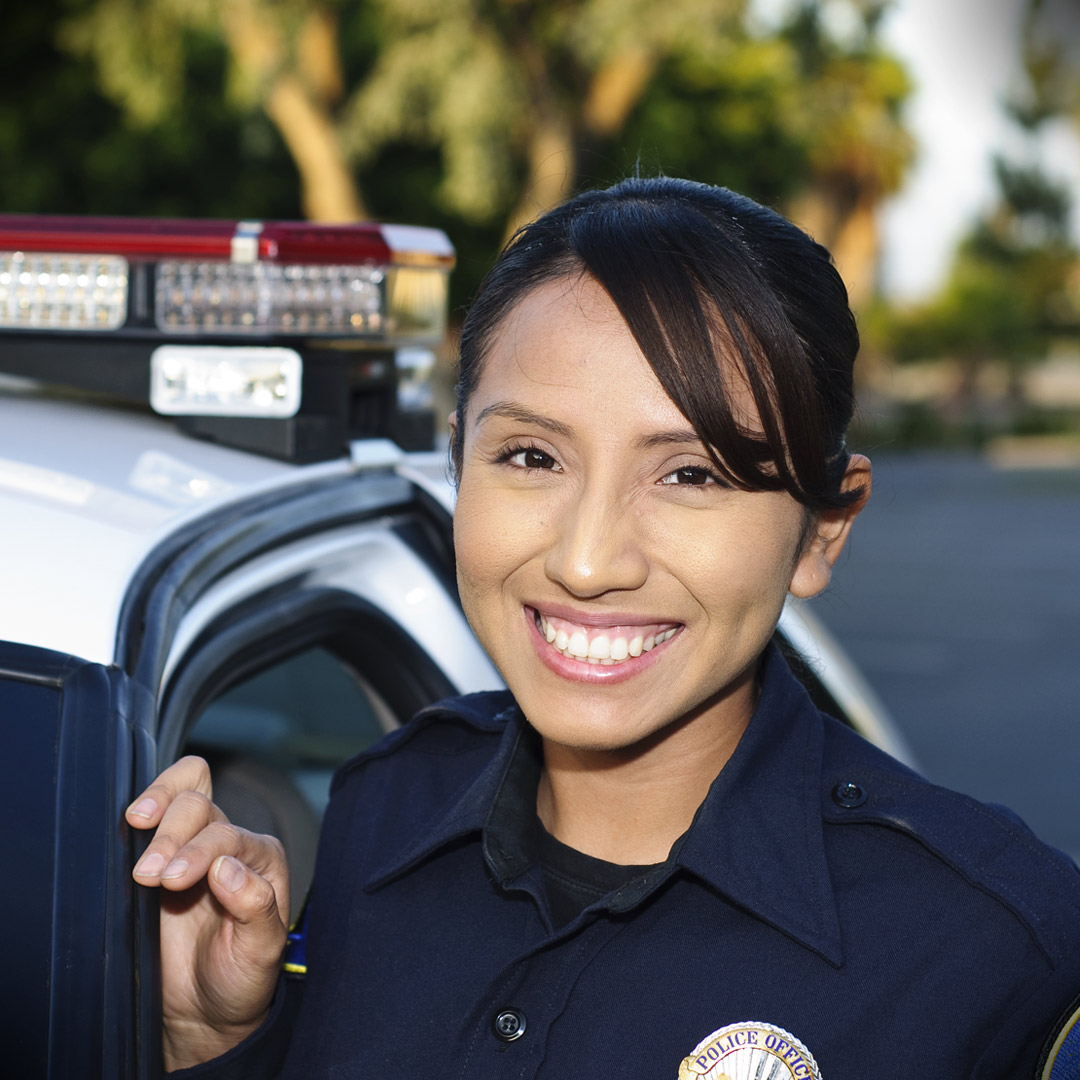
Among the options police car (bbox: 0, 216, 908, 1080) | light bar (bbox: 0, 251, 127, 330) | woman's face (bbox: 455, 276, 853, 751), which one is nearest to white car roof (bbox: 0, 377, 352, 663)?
police car (bbox: 0, 216, 908, 1080)

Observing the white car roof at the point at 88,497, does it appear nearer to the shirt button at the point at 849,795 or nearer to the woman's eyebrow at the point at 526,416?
the woman's eyebrow at the point at 526,416

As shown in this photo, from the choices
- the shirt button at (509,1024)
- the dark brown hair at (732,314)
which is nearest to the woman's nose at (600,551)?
the dark brown hair at (732,314)

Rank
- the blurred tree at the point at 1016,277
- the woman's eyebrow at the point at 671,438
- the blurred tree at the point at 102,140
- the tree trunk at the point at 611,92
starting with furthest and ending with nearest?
the blurred tree at the point at 1016,277 → the blurred tree at the point at 102,140 → the tree trunk at the point at 611,92 → the woman's eyebrow at the point at 671,438

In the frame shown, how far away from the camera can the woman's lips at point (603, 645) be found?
4.56ft

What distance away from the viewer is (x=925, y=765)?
293 inches

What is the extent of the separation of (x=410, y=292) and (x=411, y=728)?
64 cm

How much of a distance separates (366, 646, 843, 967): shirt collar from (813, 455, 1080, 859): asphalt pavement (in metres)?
0.35

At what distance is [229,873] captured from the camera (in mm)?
1406

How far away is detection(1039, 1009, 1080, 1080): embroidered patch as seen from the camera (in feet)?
4.07

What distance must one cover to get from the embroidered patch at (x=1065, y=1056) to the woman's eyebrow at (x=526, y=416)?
656 mm

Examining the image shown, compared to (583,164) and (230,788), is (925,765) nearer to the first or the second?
(230,788)

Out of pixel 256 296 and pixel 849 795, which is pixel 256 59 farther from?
pixel 849 795

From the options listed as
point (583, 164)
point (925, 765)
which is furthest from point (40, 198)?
point (925, 765)

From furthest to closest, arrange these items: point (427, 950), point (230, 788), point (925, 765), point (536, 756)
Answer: point (925, 765), point (230, 788), point (536, 756), point (427, 950)
